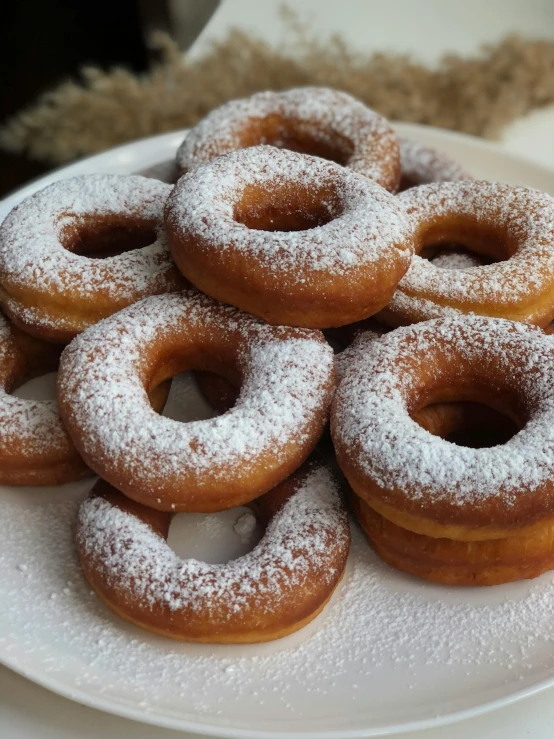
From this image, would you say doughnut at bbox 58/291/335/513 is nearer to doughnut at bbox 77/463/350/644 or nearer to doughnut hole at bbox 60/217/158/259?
doughnut at bbox 77/463/350/644

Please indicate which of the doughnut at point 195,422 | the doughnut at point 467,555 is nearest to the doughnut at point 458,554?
the doughnut at point 467,555

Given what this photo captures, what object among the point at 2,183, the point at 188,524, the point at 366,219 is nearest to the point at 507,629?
the point at 188,524

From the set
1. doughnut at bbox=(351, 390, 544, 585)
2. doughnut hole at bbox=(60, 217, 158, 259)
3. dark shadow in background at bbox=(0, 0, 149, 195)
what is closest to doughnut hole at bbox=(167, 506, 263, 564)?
doughnut at bbox=(351, 390, 544, 585)

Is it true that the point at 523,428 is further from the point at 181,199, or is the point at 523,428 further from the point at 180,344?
the point at 181,199

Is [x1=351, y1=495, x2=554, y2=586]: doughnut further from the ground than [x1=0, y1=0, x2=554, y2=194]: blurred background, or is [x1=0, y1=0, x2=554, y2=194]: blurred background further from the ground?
[x1=0, y1=0, x2=554, y2=194]: blurred background

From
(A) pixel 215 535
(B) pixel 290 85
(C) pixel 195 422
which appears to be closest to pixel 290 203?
(C) pixel 195 422

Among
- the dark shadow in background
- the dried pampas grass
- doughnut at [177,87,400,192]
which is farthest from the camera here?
the dark shadow in background
